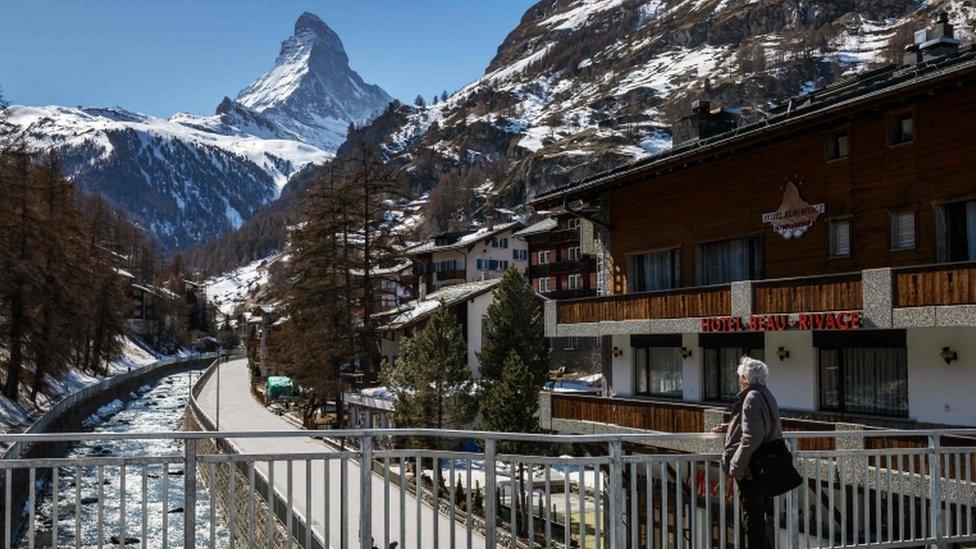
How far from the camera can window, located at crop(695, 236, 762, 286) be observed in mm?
24172

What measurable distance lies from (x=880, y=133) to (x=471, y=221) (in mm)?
156766

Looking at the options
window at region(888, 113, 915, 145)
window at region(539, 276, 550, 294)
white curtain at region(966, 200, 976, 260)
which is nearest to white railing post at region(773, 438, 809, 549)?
white curtain at region(966, 200, 976, 260)

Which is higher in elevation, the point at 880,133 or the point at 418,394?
the point at 880,133

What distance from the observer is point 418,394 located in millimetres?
37375

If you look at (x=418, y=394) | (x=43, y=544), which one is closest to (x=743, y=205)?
Result: (x=418, y=394)

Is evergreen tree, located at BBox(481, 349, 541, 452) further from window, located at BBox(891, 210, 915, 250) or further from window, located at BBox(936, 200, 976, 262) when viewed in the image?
window, located at BBox(936, 200, 976, 262)

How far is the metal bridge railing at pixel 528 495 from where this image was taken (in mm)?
7359

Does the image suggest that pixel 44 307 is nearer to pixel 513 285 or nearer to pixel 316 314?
pixel 316 314

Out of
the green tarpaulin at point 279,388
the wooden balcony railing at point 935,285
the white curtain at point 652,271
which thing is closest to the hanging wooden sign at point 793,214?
the wooden balcony railing at point 935,285

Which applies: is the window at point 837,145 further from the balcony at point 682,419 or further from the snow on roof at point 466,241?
the snow on roof at point 466,241

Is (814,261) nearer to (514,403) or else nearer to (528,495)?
(514,403)

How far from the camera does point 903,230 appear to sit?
2017 cm

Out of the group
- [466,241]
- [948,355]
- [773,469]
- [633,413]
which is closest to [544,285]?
[466,241]

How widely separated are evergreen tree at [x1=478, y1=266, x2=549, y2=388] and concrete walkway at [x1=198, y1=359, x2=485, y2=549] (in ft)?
26.9
